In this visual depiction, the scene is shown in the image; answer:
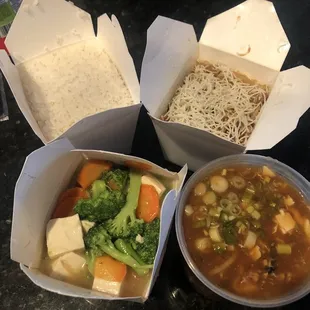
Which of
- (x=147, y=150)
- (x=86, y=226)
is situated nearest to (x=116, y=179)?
(x=86, y=226)

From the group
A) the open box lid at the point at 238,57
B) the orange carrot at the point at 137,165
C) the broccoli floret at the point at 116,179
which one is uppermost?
the open box lid at the point at 238,57

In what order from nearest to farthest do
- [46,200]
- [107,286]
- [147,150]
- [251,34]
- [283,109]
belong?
[107,286]
[46,200]
[283,109]
[251,34]
[147,150]

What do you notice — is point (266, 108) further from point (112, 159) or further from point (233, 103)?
point (112, 159)

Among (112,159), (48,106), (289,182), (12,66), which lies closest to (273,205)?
(289,182)

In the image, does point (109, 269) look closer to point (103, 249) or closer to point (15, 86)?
point (103, 249)

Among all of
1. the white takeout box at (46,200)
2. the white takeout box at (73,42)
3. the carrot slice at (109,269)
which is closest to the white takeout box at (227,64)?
the white takeout box at (73,42)

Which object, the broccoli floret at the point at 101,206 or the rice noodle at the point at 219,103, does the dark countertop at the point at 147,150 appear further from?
the broccoli floret at the point at 101,206
